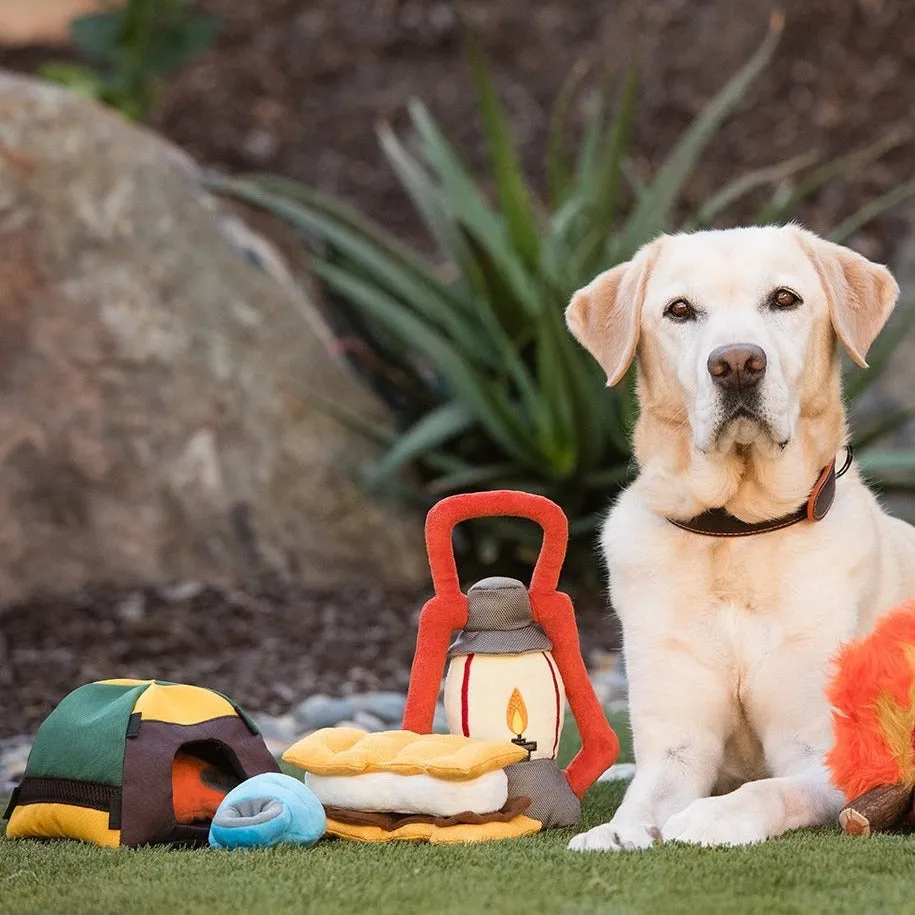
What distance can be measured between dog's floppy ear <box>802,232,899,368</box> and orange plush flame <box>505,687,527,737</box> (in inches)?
40.7

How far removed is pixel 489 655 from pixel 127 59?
24.9 feet

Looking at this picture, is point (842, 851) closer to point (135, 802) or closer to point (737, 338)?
point (737, 338)

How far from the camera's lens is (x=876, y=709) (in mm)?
2574

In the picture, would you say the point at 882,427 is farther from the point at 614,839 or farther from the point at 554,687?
the point at 614,839

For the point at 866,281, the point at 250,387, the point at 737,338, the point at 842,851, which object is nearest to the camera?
the point at 842,851

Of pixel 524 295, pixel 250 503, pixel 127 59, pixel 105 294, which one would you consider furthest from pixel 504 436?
pixel 127 59

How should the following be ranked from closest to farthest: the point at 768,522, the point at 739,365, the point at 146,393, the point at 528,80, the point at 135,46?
the point at 739,365, the point at 768,522, the point at 146,393, the point at 135,46, the point at 528,80

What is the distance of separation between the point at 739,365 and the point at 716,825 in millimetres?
892

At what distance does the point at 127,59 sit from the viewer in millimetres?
9367

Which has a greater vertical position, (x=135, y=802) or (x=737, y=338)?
(x=737, y=338)

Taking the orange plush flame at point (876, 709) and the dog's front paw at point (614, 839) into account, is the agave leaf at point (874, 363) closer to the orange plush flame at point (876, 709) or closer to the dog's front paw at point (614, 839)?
the orange plush flame at point (876, 709)

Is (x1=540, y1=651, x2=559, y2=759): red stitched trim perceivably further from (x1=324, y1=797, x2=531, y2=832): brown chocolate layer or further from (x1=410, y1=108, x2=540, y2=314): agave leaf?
(x1=410, y1=108, x2=540, y2=314): agave leaf

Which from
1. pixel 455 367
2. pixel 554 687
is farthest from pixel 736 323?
pixel 455 367

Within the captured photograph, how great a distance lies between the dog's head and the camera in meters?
2.89
